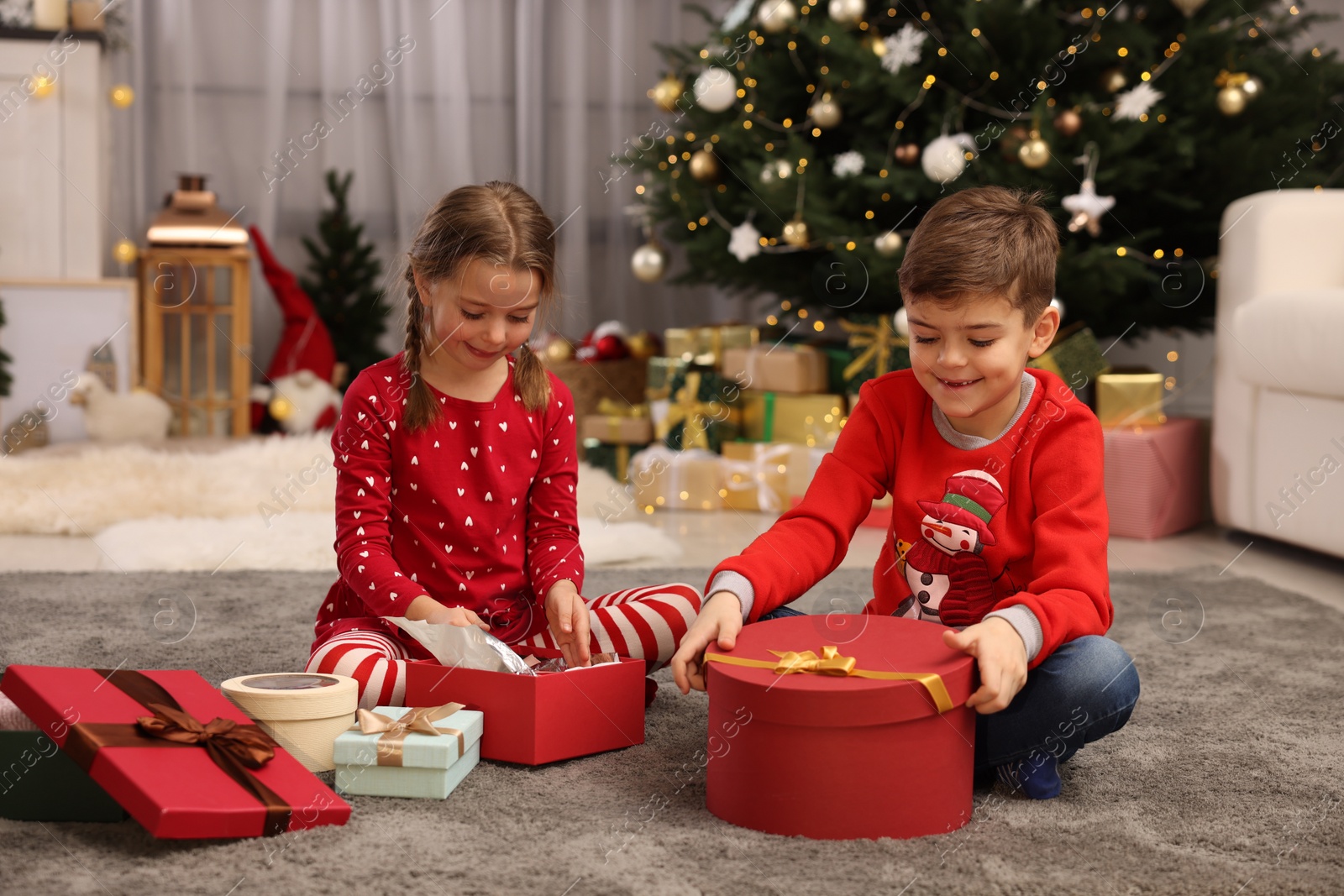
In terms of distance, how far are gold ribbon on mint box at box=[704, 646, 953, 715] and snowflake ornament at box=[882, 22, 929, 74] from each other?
1.80 m

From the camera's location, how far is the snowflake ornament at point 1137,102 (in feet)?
7.79

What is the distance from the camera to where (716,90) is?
2.68 meters

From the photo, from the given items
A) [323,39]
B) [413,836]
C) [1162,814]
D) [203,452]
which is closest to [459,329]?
[413,836]

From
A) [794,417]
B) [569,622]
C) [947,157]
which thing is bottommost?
[569,622]

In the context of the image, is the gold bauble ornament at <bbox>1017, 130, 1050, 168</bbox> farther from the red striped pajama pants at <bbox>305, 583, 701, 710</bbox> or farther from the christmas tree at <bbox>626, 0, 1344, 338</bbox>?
the red striped pajama pants at <bbox>305, 583, 701, 710</bbox>

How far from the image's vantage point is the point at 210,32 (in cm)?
367

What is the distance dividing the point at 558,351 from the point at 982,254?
224cm

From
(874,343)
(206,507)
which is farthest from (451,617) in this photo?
(874,343)

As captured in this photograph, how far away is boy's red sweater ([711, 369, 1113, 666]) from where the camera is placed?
3.53ft

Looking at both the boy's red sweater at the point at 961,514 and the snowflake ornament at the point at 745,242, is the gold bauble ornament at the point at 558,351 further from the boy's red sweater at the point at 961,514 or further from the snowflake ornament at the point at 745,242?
the boy's red sweater at the point at 961,514

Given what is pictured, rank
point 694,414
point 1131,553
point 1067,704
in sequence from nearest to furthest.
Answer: point 1067,704, point 1131,553, point 694,414

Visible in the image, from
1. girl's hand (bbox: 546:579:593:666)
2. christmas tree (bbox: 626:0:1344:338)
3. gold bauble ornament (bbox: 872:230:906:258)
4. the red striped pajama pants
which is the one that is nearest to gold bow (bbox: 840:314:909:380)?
christmas tree (bbox: 626:0:1344:338)

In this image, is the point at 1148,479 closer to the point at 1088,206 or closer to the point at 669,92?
the point at 1088,206

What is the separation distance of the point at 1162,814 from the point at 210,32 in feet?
11.6
